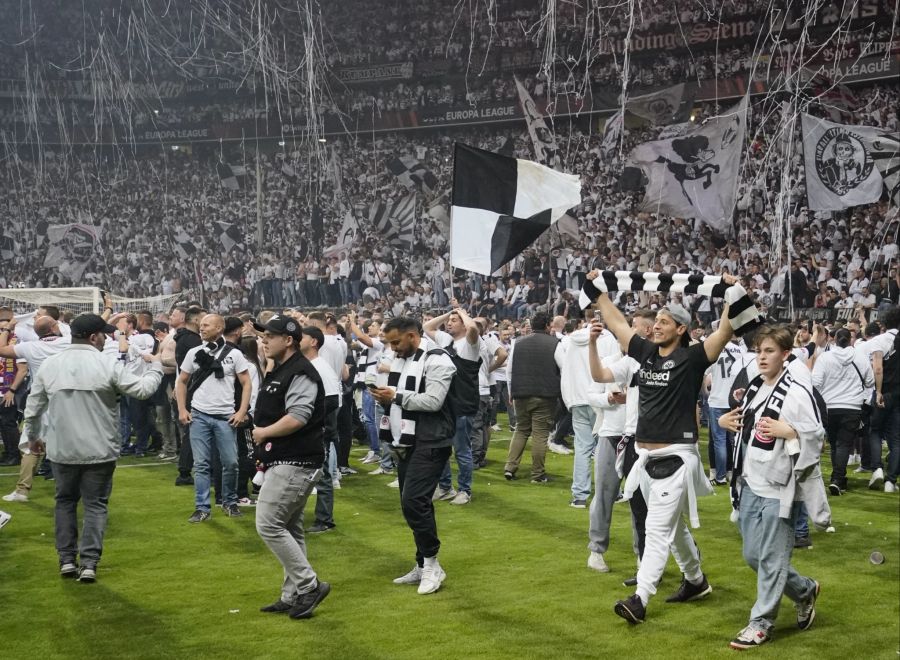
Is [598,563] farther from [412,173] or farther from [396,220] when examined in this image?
[412,173]

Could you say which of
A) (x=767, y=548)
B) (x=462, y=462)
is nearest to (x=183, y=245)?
(x=462, y=462)

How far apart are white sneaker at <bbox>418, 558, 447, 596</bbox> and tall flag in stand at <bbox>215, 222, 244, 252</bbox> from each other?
85.8 feet

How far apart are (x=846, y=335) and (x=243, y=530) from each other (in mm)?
6100

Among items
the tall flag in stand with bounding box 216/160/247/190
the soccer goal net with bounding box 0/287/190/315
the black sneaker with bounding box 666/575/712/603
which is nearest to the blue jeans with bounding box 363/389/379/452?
the black sneaker with bounding box 666/575/712/603

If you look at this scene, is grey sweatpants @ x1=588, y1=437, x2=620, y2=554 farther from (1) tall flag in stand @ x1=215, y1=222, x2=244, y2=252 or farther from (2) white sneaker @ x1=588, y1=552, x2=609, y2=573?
(1) tall flag in stand @ x1=215, y1=222, x2=244, y2=252

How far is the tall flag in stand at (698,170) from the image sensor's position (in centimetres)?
1836

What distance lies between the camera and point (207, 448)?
8906 millimetres

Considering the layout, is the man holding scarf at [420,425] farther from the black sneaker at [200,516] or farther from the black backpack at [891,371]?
the black backpack at [891,371]

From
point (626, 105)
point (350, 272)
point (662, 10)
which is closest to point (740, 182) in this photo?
point (626, 105)

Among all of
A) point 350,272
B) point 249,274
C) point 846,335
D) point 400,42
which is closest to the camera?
point 846,335

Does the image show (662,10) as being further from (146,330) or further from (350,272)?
(146,330)

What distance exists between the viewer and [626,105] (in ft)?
81.8

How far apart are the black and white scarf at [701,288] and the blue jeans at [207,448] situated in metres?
3.98

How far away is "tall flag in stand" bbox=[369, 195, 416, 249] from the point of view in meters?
28.3
